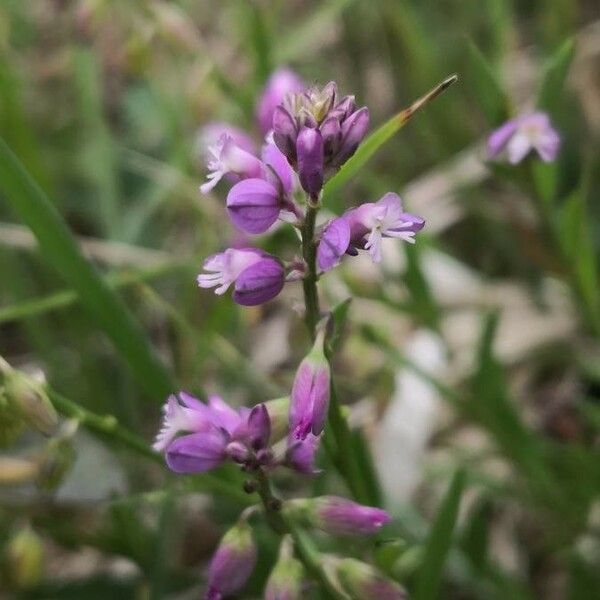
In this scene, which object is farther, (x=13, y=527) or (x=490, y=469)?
(x=490, y=469)

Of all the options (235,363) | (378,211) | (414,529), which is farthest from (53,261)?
(414,529)

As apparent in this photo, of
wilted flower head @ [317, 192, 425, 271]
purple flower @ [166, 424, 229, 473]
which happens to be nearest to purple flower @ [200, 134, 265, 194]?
wilted flower head @ [317, 192, 425, 271]

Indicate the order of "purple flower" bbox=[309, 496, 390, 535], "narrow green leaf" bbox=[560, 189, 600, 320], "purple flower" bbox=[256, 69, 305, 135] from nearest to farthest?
"purple flower" bbox=[309, 496, 390, 535], "narrow green leaf" bbox=[560, 189, 600, 320], "purple flower" bbox=[256, 69, 305, 135]

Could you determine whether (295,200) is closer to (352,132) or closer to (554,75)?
(352,132)

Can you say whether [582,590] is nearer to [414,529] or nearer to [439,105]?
[414,529]

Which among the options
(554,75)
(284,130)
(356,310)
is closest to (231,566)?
(284,130)

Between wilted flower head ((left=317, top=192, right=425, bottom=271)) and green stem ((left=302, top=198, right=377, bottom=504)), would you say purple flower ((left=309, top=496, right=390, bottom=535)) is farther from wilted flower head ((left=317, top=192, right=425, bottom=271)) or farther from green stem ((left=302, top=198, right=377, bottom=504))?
wilted flower head ((left=317, top=192, right=425, bottom=271))

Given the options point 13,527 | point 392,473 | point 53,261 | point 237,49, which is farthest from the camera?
point 237,49

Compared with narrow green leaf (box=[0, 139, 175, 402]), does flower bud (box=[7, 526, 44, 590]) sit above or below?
below

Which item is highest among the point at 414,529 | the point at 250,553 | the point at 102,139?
the point at 102,139
